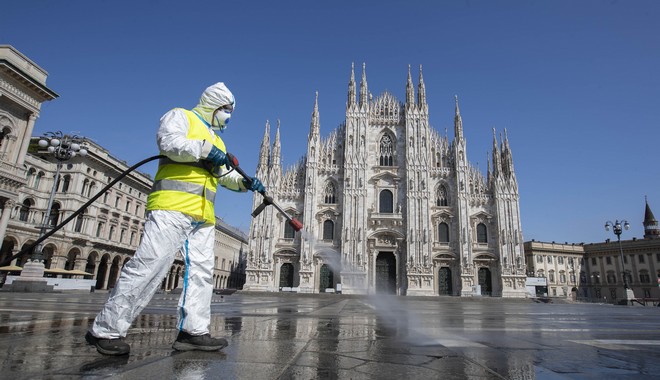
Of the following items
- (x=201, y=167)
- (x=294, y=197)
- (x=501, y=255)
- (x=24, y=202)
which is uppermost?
(x=294, y=197)

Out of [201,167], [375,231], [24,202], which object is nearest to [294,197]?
[375,231]

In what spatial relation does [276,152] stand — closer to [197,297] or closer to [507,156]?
[507,156]

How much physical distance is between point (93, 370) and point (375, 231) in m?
28.8

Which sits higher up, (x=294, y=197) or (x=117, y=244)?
(x=294, y=197)

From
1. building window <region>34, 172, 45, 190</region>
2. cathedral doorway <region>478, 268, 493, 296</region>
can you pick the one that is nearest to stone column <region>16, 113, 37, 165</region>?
building window <region>34, 172, 45, 190</region>

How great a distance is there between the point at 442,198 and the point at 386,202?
180 inches

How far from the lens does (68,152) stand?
14.2 meters

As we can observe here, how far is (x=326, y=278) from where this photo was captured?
29.7 meters

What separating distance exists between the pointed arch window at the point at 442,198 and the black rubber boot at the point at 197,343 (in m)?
30.1

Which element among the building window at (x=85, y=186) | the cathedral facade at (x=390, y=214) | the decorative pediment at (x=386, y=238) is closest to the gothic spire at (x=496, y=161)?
the cathedral facade at (x=390, y=214)

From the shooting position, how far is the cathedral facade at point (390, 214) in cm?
2900

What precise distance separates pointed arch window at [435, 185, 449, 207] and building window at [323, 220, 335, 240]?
8712mm

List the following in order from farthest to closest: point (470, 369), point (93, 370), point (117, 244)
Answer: point (117, 244), point (470, 369), point (93, 370)

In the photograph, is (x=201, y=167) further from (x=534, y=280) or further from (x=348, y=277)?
(x=534, y=280)
